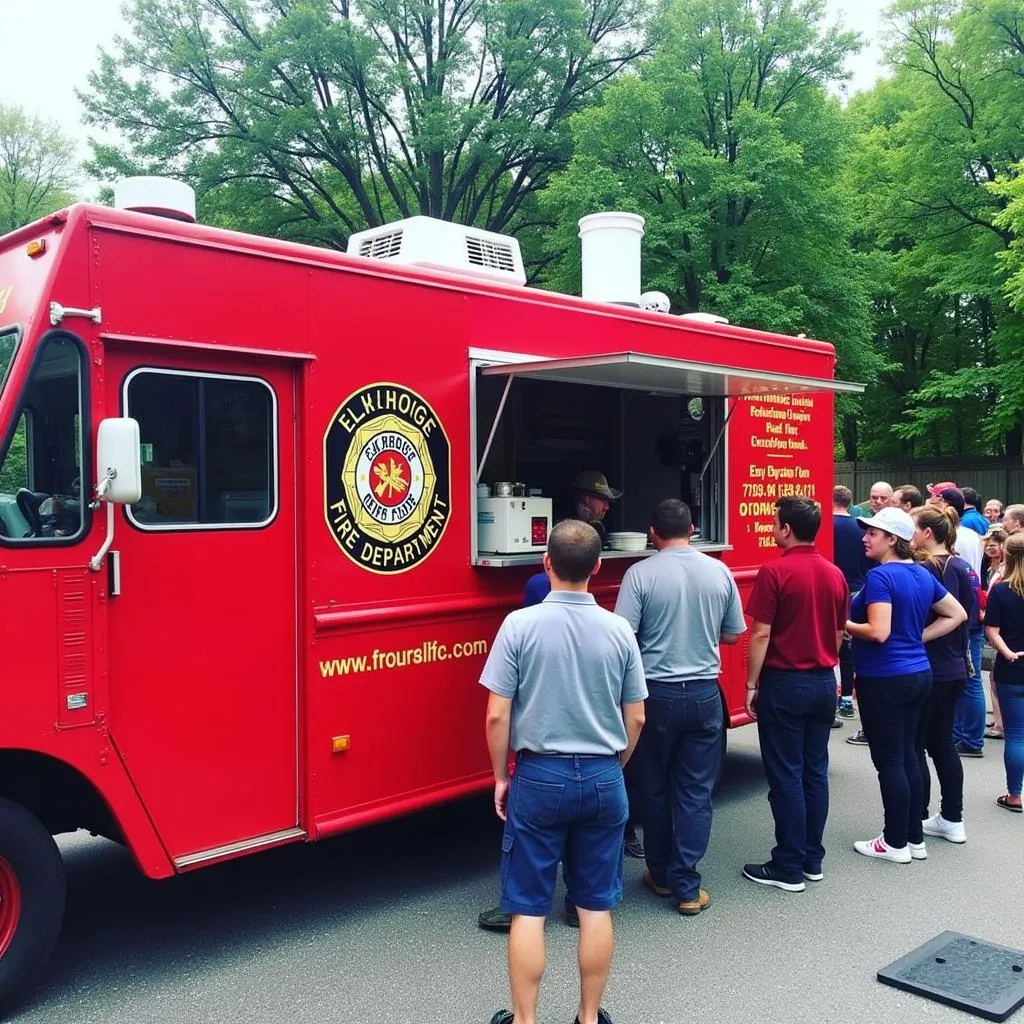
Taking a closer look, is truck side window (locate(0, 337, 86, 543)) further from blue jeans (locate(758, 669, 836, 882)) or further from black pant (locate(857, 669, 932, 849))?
black pant (locate(857, 669, 932, 849))

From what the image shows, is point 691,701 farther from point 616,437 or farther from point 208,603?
point 616,437

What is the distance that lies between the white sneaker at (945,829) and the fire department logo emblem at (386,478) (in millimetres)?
3264

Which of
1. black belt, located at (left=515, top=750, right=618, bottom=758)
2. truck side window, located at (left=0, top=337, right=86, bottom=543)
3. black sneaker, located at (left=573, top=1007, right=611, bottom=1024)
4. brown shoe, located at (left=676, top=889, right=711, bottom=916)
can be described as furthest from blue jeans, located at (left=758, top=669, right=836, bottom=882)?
truck side window, located at (left=0, top=337, right=86, bottom=543)

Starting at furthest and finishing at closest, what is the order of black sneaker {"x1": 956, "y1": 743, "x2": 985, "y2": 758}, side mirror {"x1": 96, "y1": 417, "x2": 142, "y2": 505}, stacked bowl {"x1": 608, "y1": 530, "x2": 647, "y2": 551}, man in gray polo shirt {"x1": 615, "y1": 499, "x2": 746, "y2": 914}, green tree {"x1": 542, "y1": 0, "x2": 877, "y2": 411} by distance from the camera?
green tree {"x1": 542, "y1": 0, "x2": 877, "y2": 411}
black sneaker {"x1": 956, "y1": 743, "x2": 985, "y2": 758}
stacked bowl {"x1": 608, "y1": 530, "x2": 647, "y2": 551}
man in gray polo shirt {"x1": 615, "y1": 499, "x2": 746, "y2": 914}
side mirror {"x1": 96, "y1": 417, "x2": 142, "y2": 505}

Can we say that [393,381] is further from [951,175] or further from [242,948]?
[951,175]

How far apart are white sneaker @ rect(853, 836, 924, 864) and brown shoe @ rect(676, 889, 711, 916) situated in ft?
3.96

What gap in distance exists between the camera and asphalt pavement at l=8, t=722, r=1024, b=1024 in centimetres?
372

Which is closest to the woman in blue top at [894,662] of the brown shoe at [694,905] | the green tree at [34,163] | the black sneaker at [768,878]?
the black sneaker at [768,878]

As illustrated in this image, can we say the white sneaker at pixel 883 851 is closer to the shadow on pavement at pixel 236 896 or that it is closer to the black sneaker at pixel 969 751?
the shadow on pavement at pixel 236 896

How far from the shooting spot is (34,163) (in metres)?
27.5

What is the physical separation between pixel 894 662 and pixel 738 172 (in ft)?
43.9

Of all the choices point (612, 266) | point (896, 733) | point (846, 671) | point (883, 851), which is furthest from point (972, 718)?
point (612, 266)

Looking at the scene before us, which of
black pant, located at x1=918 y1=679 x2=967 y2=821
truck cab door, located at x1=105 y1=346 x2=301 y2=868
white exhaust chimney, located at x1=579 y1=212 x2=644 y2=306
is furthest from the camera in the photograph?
white exhaust chimney, located at x1=579 y1=212 x2=644 y2=306

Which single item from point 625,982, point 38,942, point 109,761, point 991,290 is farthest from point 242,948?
point 991,290
